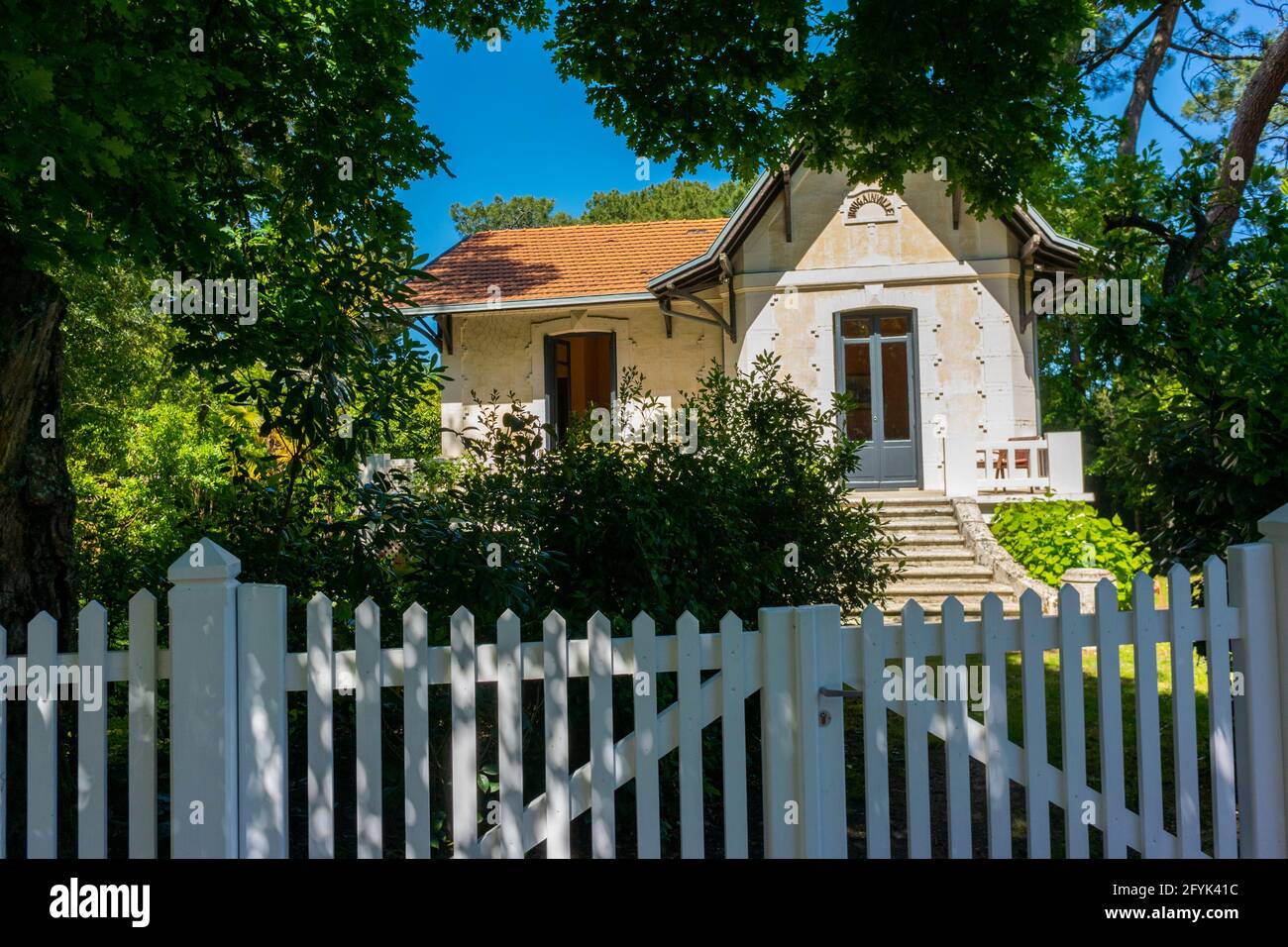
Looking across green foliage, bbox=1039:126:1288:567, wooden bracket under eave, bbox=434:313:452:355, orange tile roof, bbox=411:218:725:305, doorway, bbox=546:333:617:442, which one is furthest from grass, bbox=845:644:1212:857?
wooden bracket under eave, bbox=434:313:452:355

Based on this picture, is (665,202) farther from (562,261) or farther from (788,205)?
(788,205)

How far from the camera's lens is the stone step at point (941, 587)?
450 inches

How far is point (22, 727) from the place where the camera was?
3.55 m

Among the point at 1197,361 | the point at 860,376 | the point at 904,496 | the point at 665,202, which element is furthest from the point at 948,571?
the point at 665,202

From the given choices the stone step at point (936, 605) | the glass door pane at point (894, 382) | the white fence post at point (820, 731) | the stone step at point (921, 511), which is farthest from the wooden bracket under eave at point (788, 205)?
the white fence post at point (820, 731)

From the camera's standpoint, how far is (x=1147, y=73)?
18281mm

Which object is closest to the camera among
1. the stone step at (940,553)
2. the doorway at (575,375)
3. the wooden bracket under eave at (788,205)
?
the stone step at (940,553)

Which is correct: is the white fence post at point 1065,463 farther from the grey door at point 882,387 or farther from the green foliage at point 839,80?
the green foliage at point 839,80

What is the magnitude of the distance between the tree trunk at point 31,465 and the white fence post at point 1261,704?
13.8 feet

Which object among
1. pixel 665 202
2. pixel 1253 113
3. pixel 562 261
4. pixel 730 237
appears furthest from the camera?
pixel 665 202

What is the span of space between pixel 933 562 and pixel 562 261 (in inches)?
349

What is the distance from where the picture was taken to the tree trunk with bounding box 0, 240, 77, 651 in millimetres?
3779
